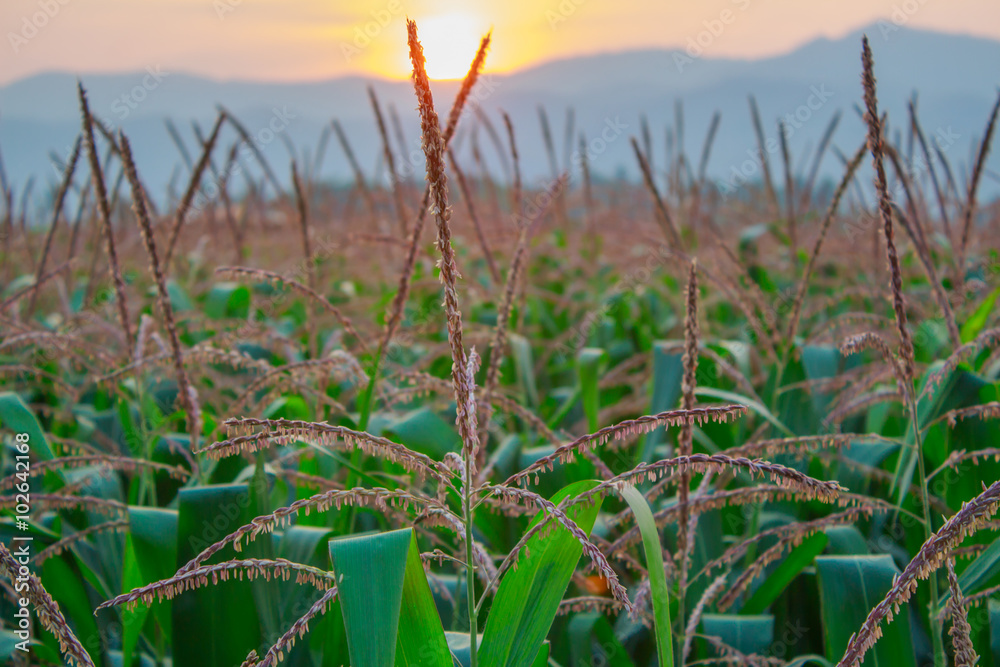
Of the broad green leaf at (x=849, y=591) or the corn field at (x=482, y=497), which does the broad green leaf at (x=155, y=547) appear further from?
A: the broad green leaf at (x=849, y=591)

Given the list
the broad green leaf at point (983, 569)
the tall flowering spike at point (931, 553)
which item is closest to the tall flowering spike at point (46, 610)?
the tall flowering spike at point (931, 553)

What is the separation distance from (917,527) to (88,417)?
107 inches

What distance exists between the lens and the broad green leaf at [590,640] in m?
1.40

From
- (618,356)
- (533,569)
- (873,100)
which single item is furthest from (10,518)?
(618,356)

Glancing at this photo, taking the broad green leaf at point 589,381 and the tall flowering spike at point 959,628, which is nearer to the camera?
the tall flowering spike at point 959,628

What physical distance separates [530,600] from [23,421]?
1.17 meters

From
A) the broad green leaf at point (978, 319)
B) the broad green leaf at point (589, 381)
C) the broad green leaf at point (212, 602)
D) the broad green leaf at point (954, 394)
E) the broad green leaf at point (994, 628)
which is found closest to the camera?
the broad green leaf at point (212, 602)

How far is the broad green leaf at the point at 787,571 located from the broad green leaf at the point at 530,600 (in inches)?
30.2

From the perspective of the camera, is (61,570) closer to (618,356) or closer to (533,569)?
(533,569)

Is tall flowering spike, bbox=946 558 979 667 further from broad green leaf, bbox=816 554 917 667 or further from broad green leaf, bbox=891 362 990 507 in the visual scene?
broad green leaf, bbox=891 362 990 507

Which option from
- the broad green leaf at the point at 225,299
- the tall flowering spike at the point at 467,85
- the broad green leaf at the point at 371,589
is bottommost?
the broad green leaf at the point at 371,589

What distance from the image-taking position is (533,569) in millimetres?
894

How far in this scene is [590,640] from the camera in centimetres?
142

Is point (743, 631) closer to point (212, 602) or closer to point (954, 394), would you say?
point (954, 394)
